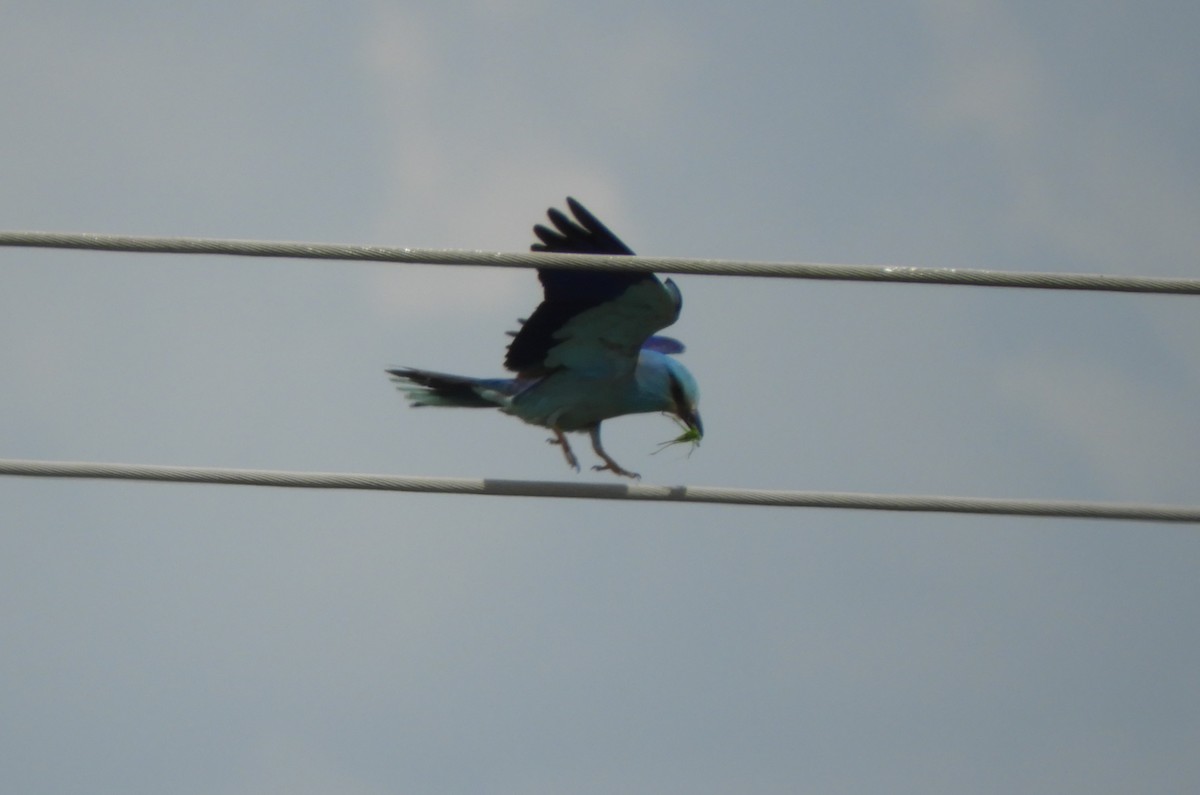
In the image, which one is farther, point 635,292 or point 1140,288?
point 635,292

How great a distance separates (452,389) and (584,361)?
803mm

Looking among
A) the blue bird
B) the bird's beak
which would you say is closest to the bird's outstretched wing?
the blue bird

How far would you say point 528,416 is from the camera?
7.73m

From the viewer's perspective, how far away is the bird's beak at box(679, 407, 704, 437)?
7.79 m

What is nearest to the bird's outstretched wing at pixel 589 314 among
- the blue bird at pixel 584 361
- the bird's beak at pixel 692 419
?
the blue bird at pixel 584 361

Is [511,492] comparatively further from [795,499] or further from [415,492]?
[795,499]

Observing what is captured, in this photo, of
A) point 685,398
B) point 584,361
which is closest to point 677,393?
point 685,398

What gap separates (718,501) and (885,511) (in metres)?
0.48

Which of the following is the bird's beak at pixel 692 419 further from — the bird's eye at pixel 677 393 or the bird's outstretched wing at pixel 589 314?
the bird's outstretched wing at pixel 589 314

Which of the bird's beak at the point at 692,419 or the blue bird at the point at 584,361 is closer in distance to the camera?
the blue bird at the point at 584,361

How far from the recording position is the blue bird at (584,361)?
715cm

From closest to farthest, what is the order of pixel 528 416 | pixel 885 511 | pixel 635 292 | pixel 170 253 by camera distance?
pixel 170 253 < pixel 885 511 < pixel 635 292 < pixel 528 416

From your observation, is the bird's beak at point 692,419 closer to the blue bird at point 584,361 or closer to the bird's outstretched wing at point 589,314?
the blue bird at point 584,361

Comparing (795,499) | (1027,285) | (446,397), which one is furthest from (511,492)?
(446,397)
